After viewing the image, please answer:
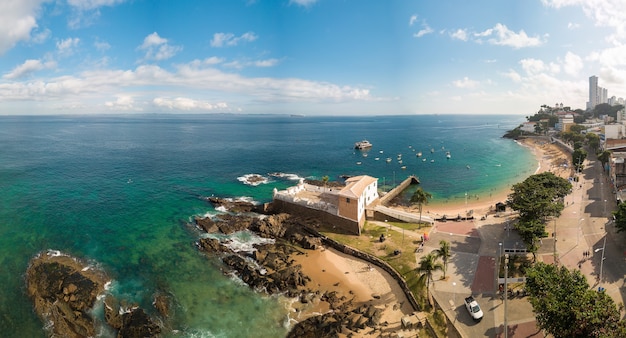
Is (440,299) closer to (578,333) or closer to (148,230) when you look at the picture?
(578,333)

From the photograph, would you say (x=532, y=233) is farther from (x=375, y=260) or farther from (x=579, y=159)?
(x=579, y=159)

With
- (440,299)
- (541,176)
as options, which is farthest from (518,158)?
(440,299)

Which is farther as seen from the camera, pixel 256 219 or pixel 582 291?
pixel 256 219

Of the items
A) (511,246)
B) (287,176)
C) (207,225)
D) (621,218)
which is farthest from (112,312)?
(287,176)

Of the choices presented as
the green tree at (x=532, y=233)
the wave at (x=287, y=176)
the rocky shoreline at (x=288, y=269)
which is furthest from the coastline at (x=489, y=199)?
the wave at (x=287, y=176)

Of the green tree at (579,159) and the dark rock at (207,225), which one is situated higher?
the green tree at (579,159)

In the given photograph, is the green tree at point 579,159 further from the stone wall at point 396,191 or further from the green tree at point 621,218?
the green tree at point 621,218
